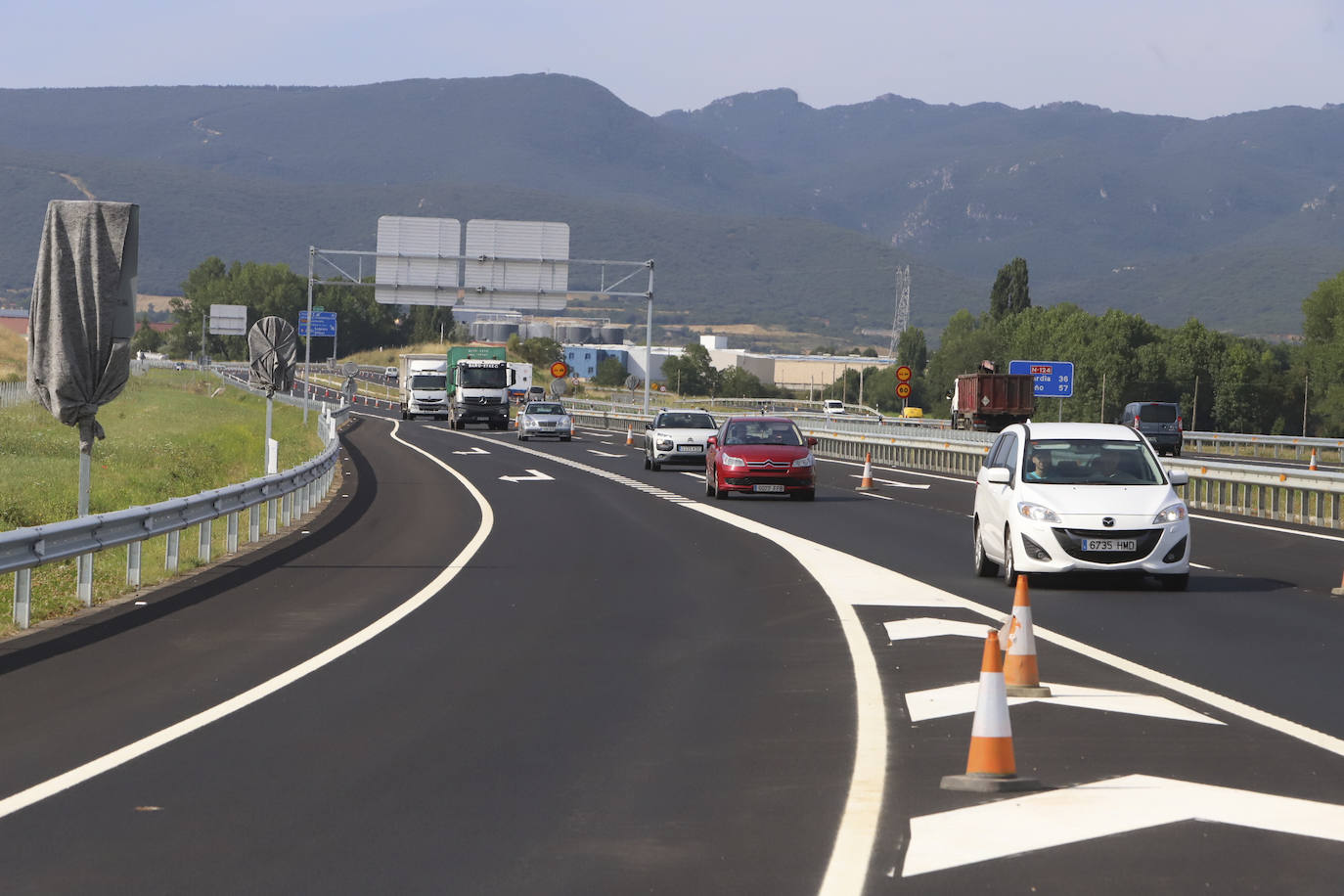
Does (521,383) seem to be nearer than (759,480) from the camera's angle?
No

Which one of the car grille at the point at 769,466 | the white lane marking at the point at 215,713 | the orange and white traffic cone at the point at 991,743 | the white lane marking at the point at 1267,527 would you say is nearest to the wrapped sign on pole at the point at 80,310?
the white lane marking at the point at 215,713

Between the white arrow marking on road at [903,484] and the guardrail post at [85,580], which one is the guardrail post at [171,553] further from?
the white arrow marking on road at [903,484]

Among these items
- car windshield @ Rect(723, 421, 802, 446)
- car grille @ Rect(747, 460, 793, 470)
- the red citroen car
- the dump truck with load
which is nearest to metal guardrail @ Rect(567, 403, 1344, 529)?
the red citroen car

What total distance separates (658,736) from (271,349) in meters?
27.3

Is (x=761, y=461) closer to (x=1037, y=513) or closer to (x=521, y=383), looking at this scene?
(x=1037, y=513)

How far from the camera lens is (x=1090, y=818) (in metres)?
7.46

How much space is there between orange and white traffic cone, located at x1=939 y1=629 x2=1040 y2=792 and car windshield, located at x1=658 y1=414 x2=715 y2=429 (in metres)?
35.7

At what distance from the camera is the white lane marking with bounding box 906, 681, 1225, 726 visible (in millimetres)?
10242

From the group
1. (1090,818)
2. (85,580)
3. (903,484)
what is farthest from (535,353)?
(1090,818)

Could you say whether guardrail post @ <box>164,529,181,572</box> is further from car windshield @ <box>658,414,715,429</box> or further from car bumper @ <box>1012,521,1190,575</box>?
car windshield @ <box>658,414,715,429</box>

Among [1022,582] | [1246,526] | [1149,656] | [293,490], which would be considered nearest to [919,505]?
[1246,526]

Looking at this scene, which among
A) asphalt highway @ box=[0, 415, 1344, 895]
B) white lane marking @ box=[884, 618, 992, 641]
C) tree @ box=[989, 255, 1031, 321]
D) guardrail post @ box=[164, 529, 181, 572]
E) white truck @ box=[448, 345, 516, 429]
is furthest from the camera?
tree @ box=[989, 255, 1031, 321]

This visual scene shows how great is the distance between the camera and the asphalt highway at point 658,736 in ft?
22.1

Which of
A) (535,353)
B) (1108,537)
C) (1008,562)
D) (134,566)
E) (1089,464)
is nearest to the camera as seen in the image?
(134,566)
